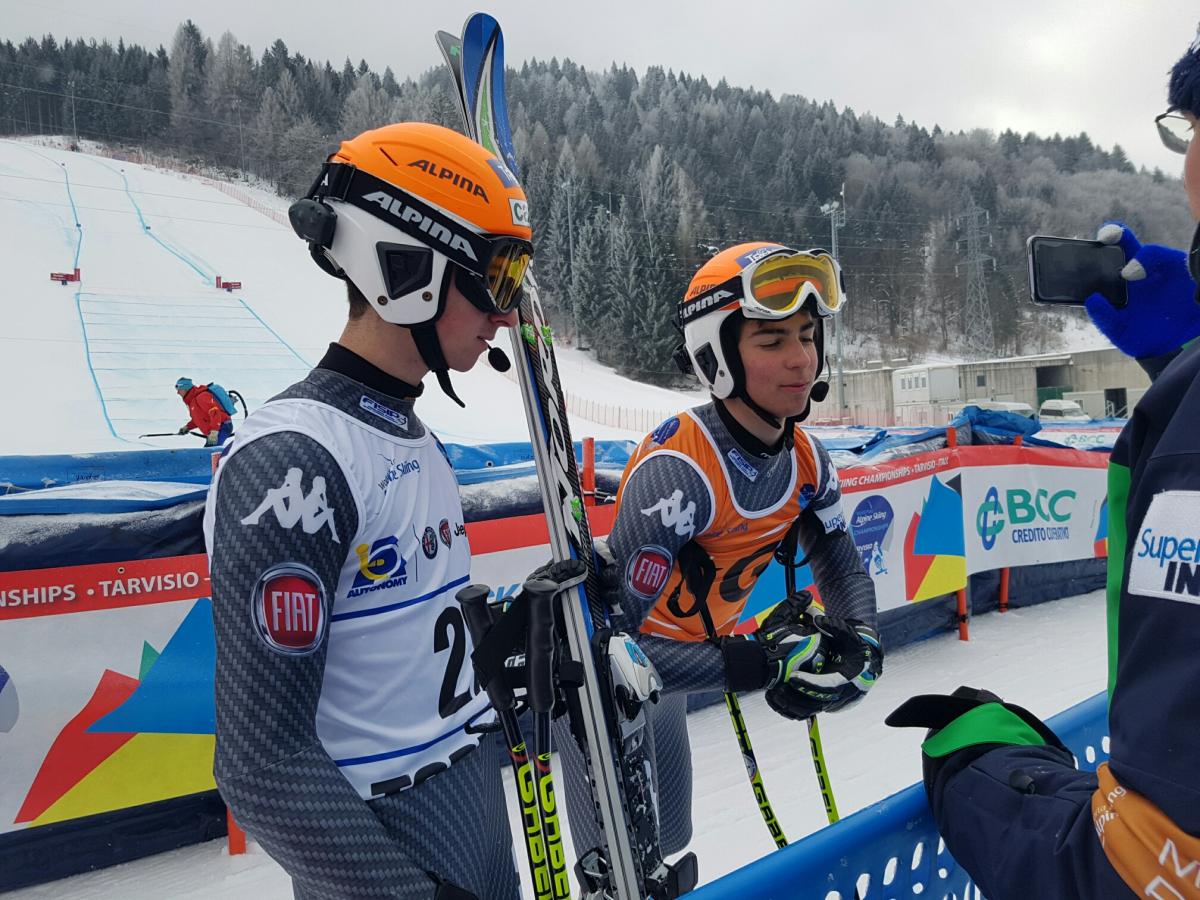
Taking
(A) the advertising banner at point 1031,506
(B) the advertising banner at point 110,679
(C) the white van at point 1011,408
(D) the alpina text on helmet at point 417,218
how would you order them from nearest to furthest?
(D) the alpina text on helmet at point 417,218 < (B) the advertising banner at point 110,679 < (A) the advertising banner at point 1031,506 < (C) the white van at point 1011,408

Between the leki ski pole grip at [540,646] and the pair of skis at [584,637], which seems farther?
the pair of skis at [584,637]

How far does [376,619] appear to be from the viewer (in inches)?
57.2

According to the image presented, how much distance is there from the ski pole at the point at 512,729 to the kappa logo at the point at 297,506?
34cm

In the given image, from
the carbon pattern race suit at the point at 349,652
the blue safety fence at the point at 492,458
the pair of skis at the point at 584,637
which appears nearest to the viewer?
Result: the carbon pattern race suit at the point at 349,652

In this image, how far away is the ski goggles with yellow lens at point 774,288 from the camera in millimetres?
2631

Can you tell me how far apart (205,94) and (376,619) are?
74.1 meters

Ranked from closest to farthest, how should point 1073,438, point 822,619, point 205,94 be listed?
point 822,619 → point 1073,438 → point 205,94

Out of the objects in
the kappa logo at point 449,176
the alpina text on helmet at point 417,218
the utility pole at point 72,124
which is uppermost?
the utility pole at point 72,124

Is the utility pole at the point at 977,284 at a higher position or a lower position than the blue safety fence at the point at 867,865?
higher

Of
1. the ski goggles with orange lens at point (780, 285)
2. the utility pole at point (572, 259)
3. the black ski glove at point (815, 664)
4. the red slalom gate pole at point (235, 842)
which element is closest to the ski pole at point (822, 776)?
the black ski glove at point (815, 664)

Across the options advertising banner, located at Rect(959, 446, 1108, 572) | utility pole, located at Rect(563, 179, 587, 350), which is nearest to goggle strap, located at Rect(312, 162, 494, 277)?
advertising banner, located at Rect(959, 446, 1108, 572)

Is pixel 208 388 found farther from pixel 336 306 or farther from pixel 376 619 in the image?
pixel 336 306

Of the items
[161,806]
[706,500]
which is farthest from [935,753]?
[161,806]

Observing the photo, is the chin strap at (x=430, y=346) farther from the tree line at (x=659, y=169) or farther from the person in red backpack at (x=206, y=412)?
the tree line at (x=659, y=169)
